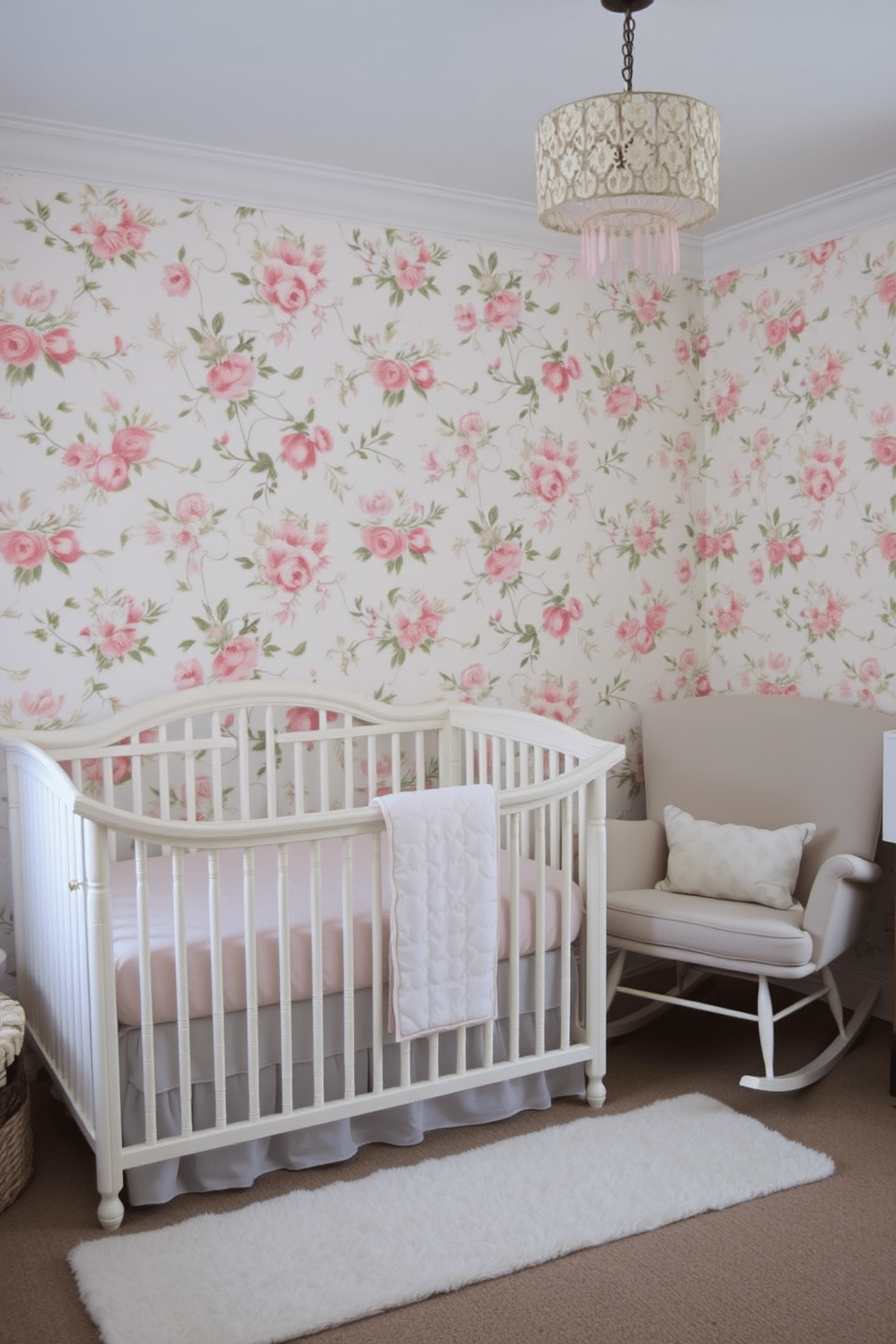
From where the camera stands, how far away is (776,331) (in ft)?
11.4

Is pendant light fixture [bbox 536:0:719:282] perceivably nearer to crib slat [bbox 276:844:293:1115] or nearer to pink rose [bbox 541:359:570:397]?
crib slat [bbox 276:844:293:1115]

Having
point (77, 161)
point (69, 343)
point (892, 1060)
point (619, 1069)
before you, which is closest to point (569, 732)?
point (619, 1069)

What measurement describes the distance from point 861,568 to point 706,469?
0.70 metres

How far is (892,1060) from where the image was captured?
272cm

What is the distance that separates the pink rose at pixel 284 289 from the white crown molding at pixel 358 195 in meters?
0.16

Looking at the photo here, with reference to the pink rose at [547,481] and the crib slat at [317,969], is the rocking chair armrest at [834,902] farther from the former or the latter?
the pink rose at [547,481]

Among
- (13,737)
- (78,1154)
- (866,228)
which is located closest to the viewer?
(78,1154)

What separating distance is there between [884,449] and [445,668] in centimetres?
134

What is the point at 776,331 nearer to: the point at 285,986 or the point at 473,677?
the point at 473,677

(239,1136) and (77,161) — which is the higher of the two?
(77,161)

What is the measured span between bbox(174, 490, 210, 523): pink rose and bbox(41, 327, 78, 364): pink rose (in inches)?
16.6

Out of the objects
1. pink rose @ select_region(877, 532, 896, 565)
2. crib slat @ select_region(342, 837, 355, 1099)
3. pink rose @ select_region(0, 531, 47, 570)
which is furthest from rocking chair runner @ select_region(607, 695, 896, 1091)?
pink rose @ select_region(0, 531, 47, 570)

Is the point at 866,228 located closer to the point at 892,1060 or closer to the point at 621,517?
the point at 621,517

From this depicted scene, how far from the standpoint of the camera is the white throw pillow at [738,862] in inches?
117
